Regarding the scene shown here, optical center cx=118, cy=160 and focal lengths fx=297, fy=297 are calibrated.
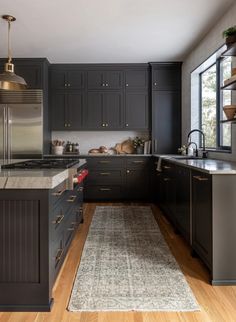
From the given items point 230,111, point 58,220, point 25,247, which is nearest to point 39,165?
point 58,220

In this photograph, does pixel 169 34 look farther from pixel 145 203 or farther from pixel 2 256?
pixel 2 256

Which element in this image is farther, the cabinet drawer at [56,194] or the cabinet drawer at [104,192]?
the cabinet drawer at [104,192]

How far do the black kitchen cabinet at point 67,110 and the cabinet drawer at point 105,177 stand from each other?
3.18 feet

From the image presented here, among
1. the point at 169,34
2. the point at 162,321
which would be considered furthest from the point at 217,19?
the point at 162,321

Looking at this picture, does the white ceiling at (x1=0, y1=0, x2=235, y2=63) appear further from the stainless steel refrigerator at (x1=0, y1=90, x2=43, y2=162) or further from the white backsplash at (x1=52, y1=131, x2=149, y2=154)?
the white backsplash at (x1=52, y1=131, x2=149, y2=154)

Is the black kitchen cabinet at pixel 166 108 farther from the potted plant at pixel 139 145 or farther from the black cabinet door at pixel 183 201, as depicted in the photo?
the black cabinet door at pixel 183 201

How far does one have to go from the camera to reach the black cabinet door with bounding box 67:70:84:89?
563 cm

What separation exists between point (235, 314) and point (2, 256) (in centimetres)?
145

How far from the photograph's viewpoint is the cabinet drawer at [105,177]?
5414mm

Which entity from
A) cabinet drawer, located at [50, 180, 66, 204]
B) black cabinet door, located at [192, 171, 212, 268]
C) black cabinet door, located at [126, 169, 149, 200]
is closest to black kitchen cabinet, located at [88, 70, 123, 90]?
black cabinet door, located at [126, 169, 149, 200]

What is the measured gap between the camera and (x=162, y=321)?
5.65 ft

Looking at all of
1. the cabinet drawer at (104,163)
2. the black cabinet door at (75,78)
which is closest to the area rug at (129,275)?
the cabinet drawer at (104,163)

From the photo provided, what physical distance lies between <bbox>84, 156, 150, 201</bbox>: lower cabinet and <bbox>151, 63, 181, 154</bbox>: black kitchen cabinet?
1.83ft

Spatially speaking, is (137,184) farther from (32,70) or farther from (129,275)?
(129,275)
